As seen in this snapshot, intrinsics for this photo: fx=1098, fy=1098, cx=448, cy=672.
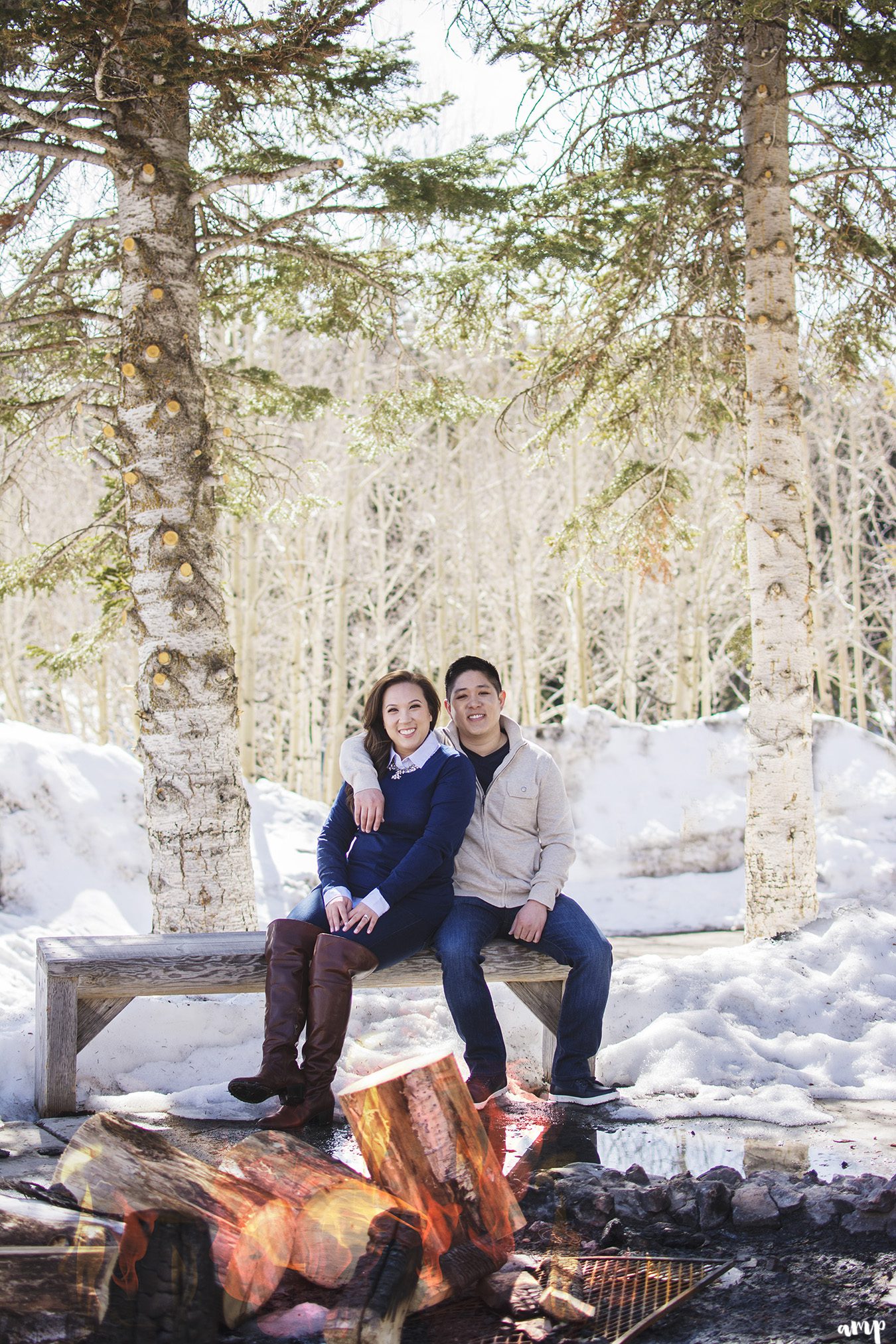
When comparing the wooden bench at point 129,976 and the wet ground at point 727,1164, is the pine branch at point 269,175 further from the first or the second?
the wet ground at point 727,1164

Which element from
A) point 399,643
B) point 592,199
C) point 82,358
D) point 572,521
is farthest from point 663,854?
point 399,643

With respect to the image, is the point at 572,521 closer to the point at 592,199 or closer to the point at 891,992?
the point at 592,199

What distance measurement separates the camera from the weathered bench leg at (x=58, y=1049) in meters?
4.21

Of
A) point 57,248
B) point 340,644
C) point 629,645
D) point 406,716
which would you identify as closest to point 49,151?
point 57,248

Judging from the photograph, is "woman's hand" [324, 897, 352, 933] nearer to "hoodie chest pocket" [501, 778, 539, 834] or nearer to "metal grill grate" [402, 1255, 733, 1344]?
"hoodie chest pocket" [501, 778, 539, 834]

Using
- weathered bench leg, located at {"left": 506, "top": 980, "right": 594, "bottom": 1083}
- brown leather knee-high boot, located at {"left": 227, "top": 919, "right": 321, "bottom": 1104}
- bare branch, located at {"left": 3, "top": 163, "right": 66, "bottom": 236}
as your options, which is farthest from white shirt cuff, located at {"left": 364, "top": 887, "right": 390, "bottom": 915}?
bare branch, located at {"left": 3, "top": 163, "right": 66, "bottom": 236}

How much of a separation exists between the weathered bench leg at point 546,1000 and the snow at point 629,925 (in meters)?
0.27

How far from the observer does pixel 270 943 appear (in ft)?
13.8

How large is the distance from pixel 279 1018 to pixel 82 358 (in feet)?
18.4

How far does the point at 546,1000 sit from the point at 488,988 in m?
0.43

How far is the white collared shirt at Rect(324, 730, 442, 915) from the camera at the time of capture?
413cm

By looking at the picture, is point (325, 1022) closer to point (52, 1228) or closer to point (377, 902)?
point (377, 902)

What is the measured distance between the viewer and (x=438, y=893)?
436 centimetres

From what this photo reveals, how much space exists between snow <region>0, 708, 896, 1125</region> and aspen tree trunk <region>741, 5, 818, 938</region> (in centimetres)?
48
